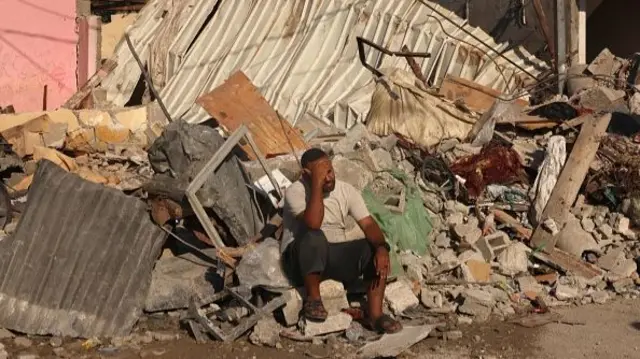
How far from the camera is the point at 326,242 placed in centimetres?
598

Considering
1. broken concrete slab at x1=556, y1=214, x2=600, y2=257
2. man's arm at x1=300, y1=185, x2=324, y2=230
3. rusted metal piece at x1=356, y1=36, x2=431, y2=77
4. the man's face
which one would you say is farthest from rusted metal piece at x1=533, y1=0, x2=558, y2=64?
man's arm at x1=300, y1=185, x2=324, y2=230

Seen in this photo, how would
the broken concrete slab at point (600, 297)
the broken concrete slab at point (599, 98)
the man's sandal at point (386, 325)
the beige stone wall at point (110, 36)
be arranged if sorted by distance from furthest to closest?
the beige stone wall at point (110, 36), the broken concrete slab at point (599, 98), the broken concrete slab at point (600, 297), the man's sandal at point (386, 325)

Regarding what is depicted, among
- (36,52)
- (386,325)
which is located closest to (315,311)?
(386,325)

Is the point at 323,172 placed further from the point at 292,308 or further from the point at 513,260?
the point at 513,260

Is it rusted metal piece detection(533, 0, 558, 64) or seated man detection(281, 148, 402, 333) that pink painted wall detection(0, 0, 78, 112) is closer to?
rusted metal piece detection(533, 0, 558, 64)

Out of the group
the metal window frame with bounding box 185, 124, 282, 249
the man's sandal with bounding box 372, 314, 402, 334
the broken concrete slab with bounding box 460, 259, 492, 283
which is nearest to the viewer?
the man's sandal with bounding box 372, 314, 402, 334

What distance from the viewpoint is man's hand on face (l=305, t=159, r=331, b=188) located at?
5.98m

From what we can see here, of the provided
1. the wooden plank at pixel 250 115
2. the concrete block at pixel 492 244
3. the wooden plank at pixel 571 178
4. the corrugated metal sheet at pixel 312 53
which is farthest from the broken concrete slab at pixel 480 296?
the corrugated metal sheet at pixel 312 53

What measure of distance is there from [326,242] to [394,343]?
825 millimetres

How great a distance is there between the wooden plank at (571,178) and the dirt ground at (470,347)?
1474mm

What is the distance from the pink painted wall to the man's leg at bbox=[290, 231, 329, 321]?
8.71 meters

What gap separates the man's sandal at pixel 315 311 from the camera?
19.0 feet

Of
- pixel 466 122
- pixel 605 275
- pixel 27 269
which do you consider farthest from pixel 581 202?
pixel 27 269

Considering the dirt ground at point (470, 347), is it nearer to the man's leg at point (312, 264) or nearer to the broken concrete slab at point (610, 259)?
the man's leg at point (312, 264)
